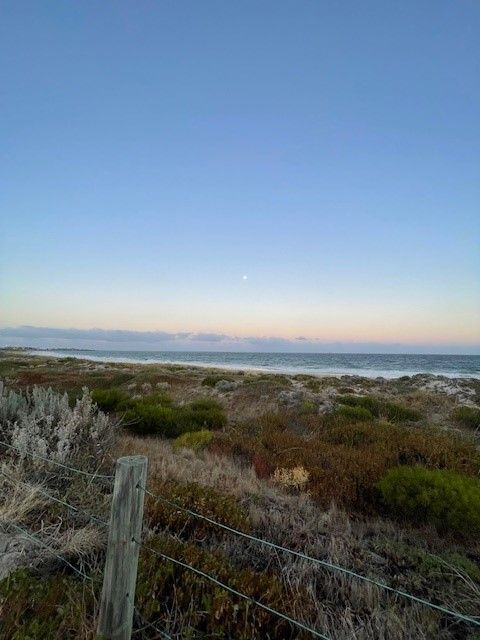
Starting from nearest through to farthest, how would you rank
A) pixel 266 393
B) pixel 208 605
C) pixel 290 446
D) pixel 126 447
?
1. pixel 208 605
2. pixel 126 447
3. pixel 290 446
4. pixel 266 393

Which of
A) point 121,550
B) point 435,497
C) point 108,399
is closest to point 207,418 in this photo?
point 108,399

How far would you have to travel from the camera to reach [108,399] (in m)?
11.9

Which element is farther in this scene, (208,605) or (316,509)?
(316,509)

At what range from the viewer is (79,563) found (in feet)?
11.0

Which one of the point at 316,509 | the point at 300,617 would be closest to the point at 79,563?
the point at 300,617

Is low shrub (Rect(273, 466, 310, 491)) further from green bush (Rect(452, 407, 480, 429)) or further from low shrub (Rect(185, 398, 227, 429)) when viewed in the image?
green bush (Rect(452, 407, 480, 429))

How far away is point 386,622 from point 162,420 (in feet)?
25.8

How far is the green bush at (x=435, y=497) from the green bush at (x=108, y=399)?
8386mm

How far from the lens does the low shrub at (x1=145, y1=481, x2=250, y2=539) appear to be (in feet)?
13.6

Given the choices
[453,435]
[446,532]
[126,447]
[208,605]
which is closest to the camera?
[208,605]

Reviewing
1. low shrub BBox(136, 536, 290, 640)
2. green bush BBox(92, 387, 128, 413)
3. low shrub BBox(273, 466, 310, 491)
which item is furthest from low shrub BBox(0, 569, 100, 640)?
green bush BBox(92, 387, 128, 413)

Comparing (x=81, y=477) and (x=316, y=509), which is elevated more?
(x=81, y=477)

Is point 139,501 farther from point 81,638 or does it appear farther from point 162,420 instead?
point 162,420

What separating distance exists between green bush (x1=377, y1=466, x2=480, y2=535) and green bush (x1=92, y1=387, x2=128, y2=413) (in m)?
8.39
